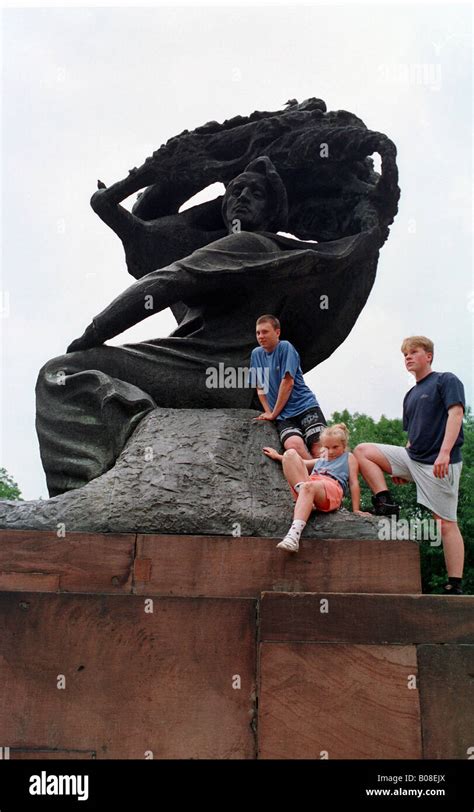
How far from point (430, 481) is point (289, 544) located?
3.96ft

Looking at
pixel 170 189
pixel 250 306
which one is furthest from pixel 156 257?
pixel 250 306

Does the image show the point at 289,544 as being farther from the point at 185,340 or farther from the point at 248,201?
the point at 248,201

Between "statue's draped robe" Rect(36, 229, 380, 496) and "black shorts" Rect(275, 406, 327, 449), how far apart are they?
637 mm

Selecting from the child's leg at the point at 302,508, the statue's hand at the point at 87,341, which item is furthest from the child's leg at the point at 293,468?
the statue's hand at the point at 87,341

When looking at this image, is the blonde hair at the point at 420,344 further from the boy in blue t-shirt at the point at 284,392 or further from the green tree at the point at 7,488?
the green tree at the point at 7,488

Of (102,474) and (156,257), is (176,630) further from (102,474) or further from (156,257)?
(156,257)

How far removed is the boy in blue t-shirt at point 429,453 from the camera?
16.0 ft

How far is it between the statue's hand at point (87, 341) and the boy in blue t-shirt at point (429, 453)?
Result: 2412 mm

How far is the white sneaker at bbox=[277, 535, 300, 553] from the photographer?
441 centimetres

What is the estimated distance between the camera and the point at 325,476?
193 inches

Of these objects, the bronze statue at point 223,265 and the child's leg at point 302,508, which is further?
the bronze statue at point 223,265

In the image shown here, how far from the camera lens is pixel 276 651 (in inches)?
163

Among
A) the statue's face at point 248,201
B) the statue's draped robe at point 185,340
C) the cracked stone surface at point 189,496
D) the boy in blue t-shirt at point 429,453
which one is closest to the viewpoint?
the cracked stone surface at point 189,496

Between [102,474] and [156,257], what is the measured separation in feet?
9.47
